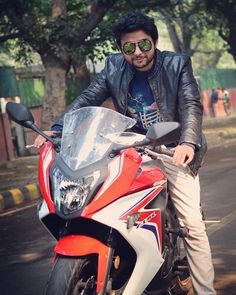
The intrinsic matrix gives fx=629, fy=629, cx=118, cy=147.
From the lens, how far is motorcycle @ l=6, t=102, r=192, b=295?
3.07 meters

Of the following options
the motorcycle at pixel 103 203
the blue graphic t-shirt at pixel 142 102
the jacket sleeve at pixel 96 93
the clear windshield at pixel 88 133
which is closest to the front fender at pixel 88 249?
the motorcycle at pixel 103 203

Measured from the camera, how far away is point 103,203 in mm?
3088

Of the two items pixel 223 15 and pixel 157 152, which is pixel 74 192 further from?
pixel 223 15

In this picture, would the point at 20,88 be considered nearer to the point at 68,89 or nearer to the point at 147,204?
the point at 68,89

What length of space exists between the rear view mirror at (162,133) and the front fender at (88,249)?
589 mm

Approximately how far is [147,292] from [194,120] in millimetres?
1058

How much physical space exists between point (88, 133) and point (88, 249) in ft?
2.10

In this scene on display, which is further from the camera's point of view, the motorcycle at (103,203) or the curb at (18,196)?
the curb at (18,196)

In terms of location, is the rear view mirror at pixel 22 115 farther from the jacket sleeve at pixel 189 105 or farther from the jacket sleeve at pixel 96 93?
the jacket sleeve at pixel 189 105

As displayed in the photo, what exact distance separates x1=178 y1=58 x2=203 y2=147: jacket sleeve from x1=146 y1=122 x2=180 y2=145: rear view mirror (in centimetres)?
38

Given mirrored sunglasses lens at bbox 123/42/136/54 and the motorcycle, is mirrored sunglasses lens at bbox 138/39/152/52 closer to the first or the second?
mirrored sunglasses lens at bbox 123/42/136/54

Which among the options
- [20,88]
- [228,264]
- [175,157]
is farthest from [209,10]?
[175,157]

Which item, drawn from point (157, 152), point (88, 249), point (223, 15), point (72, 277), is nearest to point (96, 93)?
point (157, 152)

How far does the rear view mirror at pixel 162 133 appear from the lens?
3.17m
